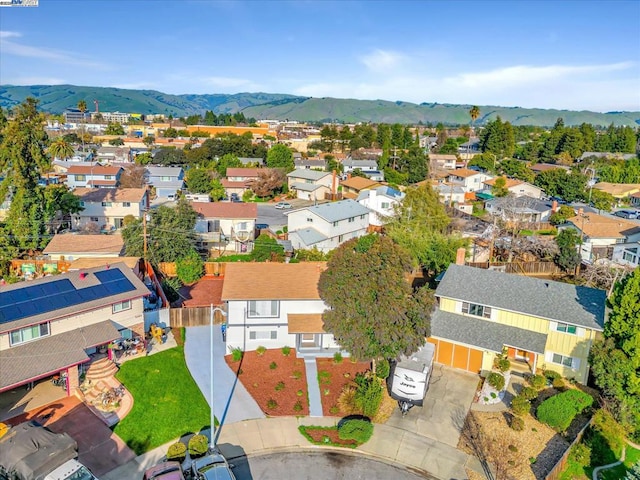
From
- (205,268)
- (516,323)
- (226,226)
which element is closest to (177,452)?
(516,323)

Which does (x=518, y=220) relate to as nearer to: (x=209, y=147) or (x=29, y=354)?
(x=29, y=354)

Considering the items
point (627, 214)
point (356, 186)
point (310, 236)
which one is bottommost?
point (310, 236)

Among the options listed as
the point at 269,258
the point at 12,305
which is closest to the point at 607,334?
the point at 269,258

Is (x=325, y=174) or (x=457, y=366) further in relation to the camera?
(x=325, y=174)

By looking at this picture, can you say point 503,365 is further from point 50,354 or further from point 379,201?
point 379,201

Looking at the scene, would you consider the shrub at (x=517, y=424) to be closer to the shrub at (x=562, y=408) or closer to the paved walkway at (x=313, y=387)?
the shrub at (x=562, y=408)

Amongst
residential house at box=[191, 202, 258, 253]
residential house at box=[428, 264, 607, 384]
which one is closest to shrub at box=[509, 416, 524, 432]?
residential house at box=[428, 264, 607, 384]

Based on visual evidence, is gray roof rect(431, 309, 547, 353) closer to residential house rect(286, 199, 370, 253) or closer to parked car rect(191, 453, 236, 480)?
parked car rect(191, 453, 236, 480)
